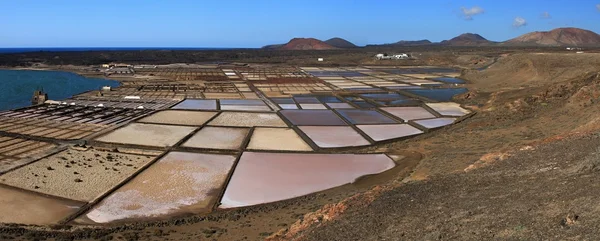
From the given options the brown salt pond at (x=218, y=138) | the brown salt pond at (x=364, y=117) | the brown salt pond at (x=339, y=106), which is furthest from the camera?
the brown salt pond at (x=339, y=106)

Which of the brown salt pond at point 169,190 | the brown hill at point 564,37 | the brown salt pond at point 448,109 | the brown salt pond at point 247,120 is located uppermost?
the brown hill at point 564,37

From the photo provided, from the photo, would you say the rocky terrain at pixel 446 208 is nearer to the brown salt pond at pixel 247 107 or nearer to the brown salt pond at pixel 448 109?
the brown salt pond at pixel 448 109

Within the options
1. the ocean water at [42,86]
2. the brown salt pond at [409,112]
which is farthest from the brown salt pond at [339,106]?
the ocean water at [42,86]

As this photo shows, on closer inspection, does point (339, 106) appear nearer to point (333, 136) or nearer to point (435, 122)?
point (435, 122)

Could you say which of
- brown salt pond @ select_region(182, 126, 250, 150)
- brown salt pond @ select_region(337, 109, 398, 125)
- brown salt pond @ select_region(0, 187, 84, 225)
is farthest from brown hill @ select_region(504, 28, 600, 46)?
brown salt pond @ select_region(0, 187, 84, 225)

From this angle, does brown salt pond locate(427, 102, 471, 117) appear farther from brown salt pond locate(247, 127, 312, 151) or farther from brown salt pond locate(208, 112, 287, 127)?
brown salt pond locate(247, 127, 312, 151)

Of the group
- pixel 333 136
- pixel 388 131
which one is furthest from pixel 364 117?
pixel 333 136

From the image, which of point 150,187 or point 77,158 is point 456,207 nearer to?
point 150,187
